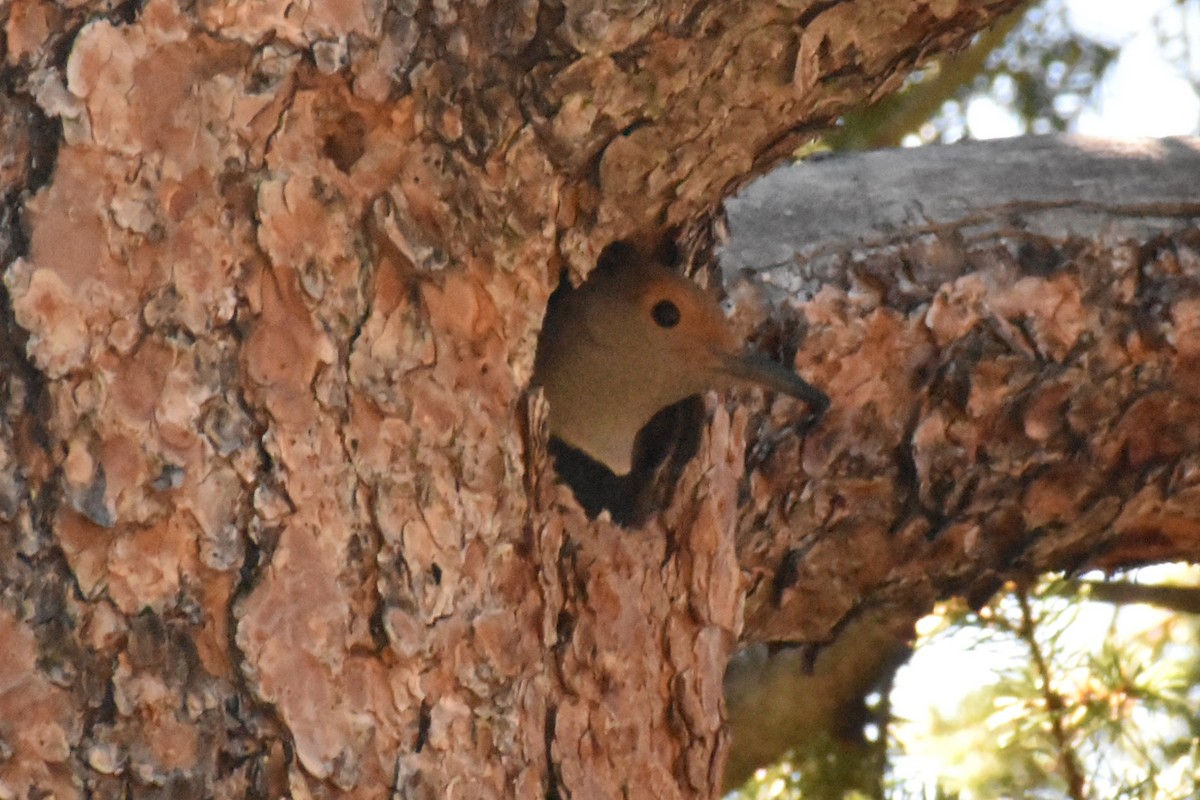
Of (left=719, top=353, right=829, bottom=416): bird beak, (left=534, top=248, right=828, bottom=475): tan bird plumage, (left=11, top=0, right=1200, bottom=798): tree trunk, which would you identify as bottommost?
(left=11, top=0, right=1200, bottom=798): tree trunk

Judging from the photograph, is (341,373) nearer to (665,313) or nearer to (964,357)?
(665,313)

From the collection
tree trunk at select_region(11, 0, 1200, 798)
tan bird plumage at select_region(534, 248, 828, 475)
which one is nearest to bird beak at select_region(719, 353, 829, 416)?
tan bird plumage at select_region(534, 248, 828, 475)

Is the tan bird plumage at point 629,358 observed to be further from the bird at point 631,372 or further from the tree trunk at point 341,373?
the tree trunk at point 341,373

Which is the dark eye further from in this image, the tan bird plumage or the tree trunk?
the tree trunk

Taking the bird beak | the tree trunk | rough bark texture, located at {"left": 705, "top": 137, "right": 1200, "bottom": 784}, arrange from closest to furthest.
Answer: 1. the tree trunk
2. the bird beak
3. rough bark texture, located at {"left": 705, "top": 137, "right": 1200, "bottom": 784}

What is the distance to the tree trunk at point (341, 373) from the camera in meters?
1.62

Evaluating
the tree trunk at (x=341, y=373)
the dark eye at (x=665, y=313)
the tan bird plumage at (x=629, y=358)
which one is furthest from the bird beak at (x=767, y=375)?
the tree trunk at (x=341, y=373)

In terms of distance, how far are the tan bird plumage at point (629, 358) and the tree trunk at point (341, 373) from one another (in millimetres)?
442

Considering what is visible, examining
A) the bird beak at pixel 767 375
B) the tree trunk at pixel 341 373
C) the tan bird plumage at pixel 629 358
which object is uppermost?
the tan bird plumage at pixel 629 358

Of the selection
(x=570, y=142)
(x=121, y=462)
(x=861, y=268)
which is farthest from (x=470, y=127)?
(x=861, y=268)

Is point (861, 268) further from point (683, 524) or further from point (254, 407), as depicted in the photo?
point (254, 407)

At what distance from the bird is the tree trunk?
35 cm

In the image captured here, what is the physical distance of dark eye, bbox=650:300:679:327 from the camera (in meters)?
2.53

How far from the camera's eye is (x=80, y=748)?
1.59m
